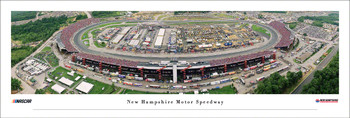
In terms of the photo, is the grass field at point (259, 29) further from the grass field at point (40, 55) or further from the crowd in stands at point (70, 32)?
the grass field at point (40, 55)

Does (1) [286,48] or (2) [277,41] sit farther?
(2) [277,41]

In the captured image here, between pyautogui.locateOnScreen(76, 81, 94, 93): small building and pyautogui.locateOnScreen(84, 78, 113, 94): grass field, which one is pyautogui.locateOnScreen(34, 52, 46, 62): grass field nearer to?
pyautogui.locateOnScreen(76, 81, 94, 93): small building

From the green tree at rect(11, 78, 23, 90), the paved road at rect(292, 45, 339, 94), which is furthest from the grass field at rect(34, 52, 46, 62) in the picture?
the paved road at rect(292, 45, 339, 94)

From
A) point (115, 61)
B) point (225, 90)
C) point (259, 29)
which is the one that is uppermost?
point (259, 29)

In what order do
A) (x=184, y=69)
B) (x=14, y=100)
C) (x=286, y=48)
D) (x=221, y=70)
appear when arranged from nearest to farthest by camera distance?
(x=14, y=100) → (x=184, y=69) → (x=221, y=70) → (x=286, y=48)

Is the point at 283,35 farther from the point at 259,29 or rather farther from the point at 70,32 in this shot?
the point at 70,32

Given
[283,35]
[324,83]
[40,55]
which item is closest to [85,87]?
[40,55]

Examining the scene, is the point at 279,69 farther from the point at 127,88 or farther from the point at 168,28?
the point at 168,28

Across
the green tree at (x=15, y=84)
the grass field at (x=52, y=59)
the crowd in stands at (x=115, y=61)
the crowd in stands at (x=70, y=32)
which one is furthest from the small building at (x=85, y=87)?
the crowd in stands at (x=70, y=32)

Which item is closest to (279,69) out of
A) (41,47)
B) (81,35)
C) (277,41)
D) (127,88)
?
(277,41)
